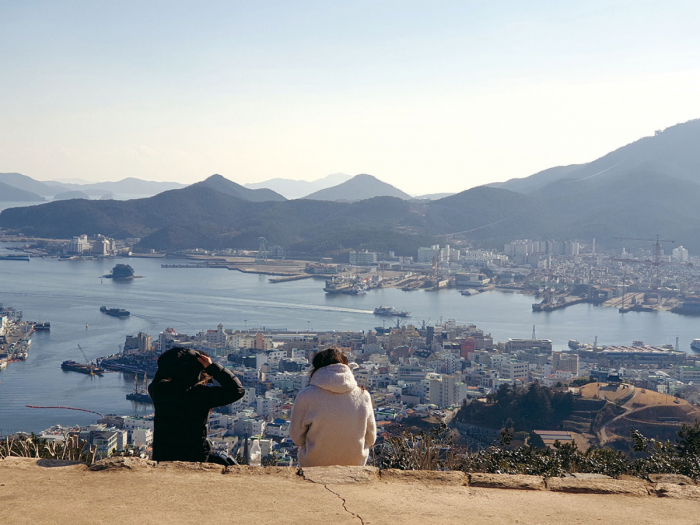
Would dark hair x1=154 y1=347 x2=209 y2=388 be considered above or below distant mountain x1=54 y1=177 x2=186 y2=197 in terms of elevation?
below

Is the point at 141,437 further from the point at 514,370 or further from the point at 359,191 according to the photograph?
the point at 359,191

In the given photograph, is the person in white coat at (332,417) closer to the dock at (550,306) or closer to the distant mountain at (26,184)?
the dock at (550,306)

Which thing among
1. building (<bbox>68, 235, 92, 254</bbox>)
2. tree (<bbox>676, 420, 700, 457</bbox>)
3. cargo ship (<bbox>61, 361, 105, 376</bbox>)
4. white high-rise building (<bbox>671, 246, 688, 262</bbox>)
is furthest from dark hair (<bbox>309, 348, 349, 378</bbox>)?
building (<bbox>68, 235, 92, 254</bbox>)

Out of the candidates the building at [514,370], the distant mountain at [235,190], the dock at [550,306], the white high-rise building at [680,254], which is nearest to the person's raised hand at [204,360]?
the building at [514,370]

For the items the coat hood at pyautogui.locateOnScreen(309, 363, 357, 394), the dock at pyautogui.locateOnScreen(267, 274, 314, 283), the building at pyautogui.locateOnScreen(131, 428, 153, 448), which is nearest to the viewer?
the coat hood at pyautogui.locateOnScreen(309, 363, 357, 394)

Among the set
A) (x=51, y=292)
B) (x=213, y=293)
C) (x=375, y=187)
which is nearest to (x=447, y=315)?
(x=213, y=293)

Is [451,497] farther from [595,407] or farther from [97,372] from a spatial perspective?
[97,372]

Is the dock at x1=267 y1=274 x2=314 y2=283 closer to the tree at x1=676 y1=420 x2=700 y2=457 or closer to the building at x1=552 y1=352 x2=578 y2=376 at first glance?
the building at x1=552 y1=352 x2=578 y2=376
